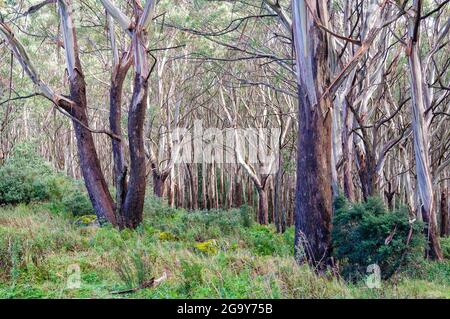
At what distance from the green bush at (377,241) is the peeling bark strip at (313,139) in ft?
1.29

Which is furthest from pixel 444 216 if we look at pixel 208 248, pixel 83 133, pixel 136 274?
pixel 136 274

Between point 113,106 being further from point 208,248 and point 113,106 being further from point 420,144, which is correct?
point 420,144

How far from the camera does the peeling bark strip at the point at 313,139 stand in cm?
729

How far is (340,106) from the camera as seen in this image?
12070mm

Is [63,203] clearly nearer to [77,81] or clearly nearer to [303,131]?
[77,81]

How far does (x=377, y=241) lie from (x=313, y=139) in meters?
1.73

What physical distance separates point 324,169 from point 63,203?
9202 millimetres

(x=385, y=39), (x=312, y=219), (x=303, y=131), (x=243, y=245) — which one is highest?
(x=385, y=39)

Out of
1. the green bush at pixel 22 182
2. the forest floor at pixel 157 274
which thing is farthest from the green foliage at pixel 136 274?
the green bush at pixel 22 182

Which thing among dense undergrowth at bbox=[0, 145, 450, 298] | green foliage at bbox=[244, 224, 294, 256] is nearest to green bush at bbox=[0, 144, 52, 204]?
dense undergrowth at bbox=[0, 145, 450, 298]

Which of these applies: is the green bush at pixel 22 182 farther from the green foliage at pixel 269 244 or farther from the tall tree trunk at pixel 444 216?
the tall tree trunk at pixel 444 216

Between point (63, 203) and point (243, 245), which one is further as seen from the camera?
point (63, 203)

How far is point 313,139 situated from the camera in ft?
24.2
